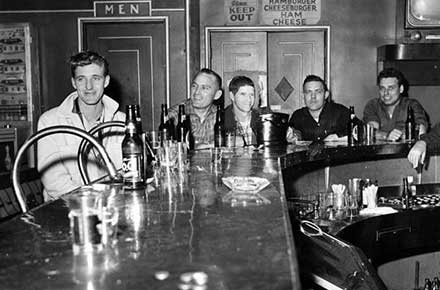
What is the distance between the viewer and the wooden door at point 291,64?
637cm

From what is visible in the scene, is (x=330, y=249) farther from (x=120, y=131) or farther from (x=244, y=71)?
(x=244, y=71)

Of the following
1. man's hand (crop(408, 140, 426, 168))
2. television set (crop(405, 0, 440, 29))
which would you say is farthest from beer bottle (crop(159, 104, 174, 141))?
television set (crop(405, 0, 440, 29))

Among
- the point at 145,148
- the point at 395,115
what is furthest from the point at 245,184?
the point at 395,115

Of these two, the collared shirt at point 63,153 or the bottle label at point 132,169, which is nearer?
the bottle label at point 132,169

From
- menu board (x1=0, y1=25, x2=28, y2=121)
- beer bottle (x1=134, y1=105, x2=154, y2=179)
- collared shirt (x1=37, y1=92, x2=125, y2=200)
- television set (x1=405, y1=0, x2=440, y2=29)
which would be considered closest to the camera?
beer bottle (x1=134, y1=105, x2=154, y2=179)

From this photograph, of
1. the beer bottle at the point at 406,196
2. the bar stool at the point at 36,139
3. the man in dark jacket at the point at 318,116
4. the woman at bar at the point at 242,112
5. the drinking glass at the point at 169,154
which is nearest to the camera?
the bar stool at the point at 36,139

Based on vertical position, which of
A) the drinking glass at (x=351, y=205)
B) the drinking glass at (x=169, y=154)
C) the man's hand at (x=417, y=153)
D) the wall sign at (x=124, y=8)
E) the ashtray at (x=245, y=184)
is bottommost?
the drinking glass at (x=351, y=205)

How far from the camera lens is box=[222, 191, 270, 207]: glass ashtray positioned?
1.63 meters

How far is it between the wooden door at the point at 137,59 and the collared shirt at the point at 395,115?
2.38 meters

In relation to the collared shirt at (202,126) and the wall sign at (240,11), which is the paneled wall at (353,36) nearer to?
the wall sign at (240,11)

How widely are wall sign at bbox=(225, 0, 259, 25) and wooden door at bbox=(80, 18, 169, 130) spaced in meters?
0.76

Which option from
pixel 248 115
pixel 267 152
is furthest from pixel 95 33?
pixel 267 152

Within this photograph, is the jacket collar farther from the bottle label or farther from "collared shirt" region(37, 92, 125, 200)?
the bottle label

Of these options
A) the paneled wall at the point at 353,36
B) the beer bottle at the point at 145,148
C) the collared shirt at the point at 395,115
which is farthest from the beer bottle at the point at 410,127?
the beer bottle at the point at 145,148
